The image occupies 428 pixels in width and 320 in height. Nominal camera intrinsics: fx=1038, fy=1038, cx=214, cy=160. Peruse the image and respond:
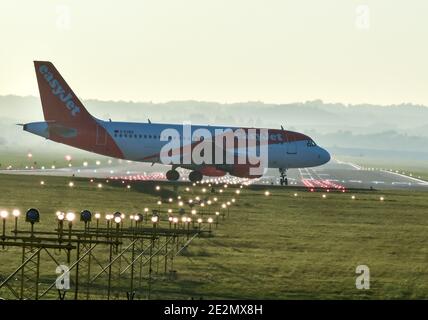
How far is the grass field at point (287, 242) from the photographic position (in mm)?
44531

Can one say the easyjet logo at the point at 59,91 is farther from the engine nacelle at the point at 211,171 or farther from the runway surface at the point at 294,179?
the runway surface at the point at 294,179

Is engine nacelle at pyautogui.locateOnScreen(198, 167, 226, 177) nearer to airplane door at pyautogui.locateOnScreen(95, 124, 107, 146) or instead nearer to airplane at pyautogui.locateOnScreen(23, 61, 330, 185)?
airplane at pyautogui.locateOnScreen(23, 61, 330, 185)

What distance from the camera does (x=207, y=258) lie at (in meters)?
52.2

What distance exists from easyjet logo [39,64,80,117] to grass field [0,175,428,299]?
335 inches

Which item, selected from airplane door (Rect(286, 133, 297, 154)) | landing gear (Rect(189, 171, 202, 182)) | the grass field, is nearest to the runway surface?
airplane door (Rect(286, 133, 297, 154))

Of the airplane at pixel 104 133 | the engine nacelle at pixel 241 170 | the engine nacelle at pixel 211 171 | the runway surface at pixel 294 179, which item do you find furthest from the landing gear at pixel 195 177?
the runway surface at pixel 294 179

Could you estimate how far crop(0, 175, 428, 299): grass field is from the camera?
44.5 m

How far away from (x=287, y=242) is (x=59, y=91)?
55.0 metres

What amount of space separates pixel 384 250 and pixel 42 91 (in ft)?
197

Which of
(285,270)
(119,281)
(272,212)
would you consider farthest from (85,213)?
(272,212)

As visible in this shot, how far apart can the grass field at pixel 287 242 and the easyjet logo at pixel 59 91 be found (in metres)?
8.50

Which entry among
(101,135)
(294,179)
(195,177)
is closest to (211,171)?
(195,177)

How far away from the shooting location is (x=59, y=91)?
363 ft

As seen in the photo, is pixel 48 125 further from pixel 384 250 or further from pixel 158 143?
pixel 384 250
